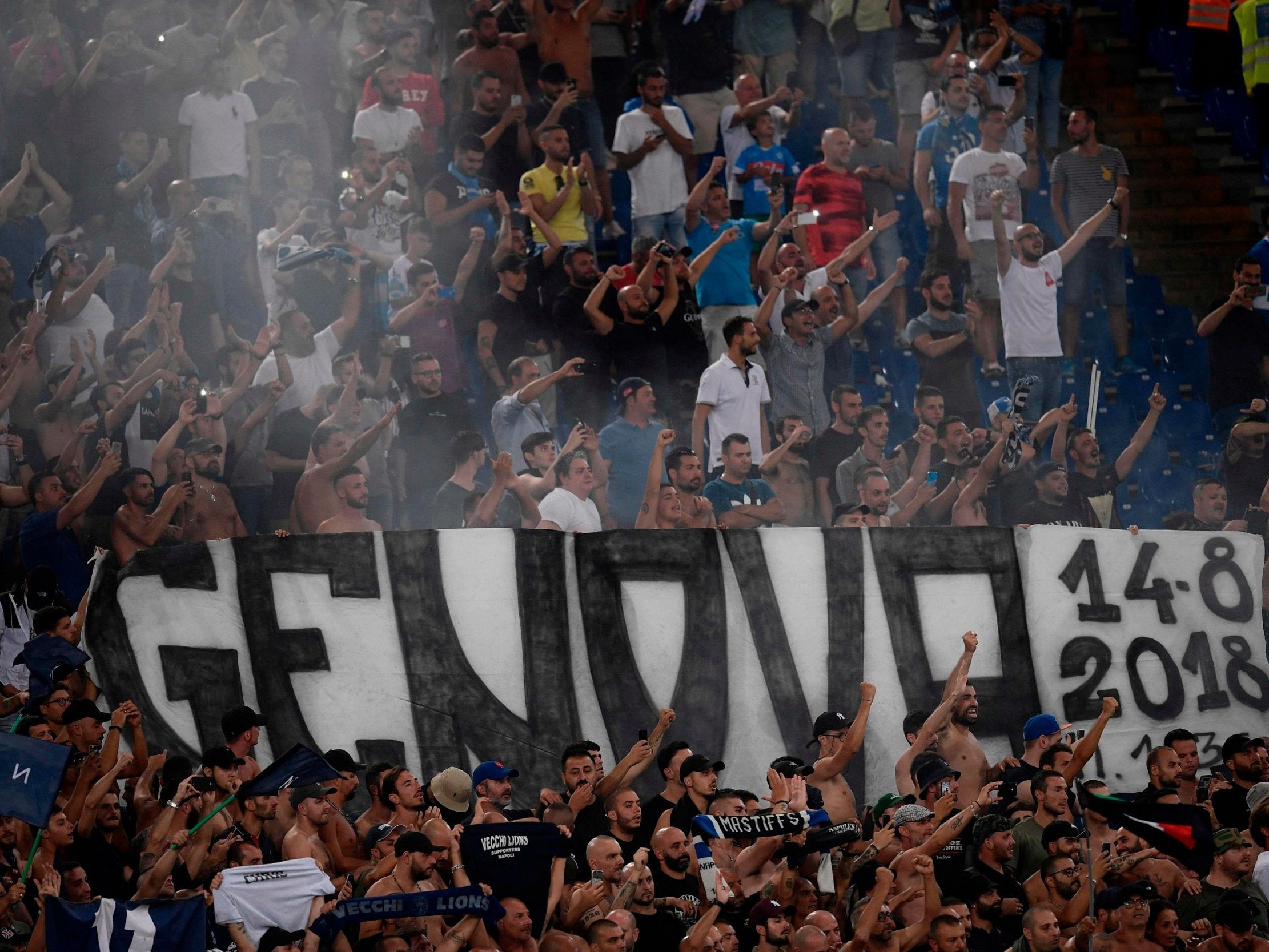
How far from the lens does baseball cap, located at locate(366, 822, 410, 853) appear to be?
10.3 meters

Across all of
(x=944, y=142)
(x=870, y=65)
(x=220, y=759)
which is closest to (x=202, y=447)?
(x=220, y=759)

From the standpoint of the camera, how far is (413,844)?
9.80 metres

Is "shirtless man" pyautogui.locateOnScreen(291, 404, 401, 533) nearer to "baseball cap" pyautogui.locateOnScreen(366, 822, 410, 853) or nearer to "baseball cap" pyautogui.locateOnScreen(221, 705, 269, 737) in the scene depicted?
"baseball cap" pyautogui.locateOnScreen(221, 705, 269, 737)

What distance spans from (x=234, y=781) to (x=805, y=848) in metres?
2.95

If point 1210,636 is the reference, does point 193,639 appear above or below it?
above

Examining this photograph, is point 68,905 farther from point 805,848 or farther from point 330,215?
point 330,215

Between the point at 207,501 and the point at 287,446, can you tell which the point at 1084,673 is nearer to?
the point at 287,446

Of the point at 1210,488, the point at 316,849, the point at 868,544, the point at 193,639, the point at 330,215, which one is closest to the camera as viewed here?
the point at 316,849

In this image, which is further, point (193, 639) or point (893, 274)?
point (893, 274)

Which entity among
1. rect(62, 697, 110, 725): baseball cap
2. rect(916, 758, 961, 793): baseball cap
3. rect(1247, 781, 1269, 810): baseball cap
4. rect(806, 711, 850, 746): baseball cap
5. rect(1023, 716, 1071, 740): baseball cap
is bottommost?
rect(1247, 781, 1269, 810): baseball cap

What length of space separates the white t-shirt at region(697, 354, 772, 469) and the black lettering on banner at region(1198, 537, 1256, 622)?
10.3 ft

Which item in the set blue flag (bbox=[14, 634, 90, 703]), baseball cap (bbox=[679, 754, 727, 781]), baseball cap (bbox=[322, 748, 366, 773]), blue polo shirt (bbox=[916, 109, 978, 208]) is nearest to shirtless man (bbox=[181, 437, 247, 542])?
blue flag (bbox=[14, 634, 90, 703])

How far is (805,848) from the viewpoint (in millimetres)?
10656

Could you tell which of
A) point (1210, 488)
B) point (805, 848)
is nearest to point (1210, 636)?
point (1210, 488)
